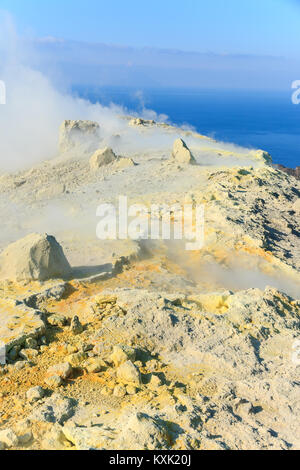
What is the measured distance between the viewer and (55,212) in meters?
11.5

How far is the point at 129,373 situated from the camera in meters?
4.35

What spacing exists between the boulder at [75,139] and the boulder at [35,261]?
10322 mm

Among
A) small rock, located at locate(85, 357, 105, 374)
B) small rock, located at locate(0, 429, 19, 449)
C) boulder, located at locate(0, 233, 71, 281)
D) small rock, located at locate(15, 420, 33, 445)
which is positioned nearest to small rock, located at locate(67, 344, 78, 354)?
small rock, located at locate(85, 357, 105, 374)

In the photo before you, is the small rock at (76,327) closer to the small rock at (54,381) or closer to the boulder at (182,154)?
the small rock at (54,381)

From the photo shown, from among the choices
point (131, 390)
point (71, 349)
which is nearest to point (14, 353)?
point (71, 349)

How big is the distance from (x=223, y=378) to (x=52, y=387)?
157 centimetres

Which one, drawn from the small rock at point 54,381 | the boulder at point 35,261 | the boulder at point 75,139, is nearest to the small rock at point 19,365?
the small rock at point 54,381

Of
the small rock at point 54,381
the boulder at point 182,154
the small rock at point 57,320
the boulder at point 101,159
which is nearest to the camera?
the small rock at point 54,381

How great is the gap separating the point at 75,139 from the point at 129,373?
14.1m

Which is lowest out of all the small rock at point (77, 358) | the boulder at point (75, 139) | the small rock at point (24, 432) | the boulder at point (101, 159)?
the small rock at point (24, 432)

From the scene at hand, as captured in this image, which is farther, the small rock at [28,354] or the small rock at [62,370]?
the small rock at [28,354]

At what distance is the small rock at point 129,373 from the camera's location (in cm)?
432

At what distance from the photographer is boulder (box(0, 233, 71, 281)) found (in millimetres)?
6930

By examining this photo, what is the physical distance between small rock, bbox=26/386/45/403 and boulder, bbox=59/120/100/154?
13.6 metres
